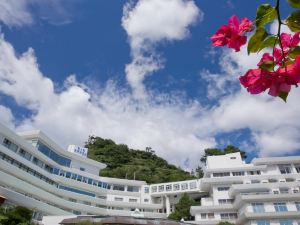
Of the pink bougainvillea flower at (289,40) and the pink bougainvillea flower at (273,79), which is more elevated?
the pink bougainvillea flower at (289,40)

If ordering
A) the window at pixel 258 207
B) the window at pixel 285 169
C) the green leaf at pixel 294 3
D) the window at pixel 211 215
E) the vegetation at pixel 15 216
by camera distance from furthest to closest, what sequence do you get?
the window at pixel 285 169 < the window at pixel 211 215 < the window at pixel 258 207 < the vegetation at pixel 15 216 < the green leaf at pixel 294 3

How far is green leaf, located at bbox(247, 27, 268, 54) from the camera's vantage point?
117 centimetres

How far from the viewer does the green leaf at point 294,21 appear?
1.13 metres

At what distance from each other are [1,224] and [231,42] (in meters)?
26.8

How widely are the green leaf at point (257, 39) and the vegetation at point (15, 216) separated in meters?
26.2

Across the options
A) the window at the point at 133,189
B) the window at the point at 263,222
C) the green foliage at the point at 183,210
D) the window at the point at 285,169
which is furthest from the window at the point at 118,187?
the window at the point at 285,169

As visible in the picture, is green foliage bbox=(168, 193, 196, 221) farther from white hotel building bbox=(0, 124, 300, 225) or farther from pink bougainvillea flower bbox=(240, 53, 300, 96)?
pink bougainvillea flower bbox=(240, 53, 300, 96)

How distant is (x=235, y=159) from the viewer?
4859 centimetres

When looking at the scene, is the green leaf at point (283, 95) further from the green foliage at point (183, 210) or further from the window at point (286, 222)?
the green foliage at point (183, 210)

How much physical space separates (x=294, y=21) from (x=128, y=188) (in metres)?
56.8

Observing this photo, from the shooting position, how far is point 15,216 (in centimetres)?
2592

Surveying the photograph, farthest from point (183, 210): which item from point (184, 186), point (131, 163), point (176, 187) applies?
point (131, 163)

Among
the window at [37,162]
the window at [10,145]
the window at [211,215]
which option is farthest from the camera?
the window at [211,215]

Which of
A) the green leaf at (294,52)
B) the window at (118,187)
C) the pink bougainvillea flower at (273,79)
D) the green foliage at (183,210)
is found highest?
the window at (118,187)
